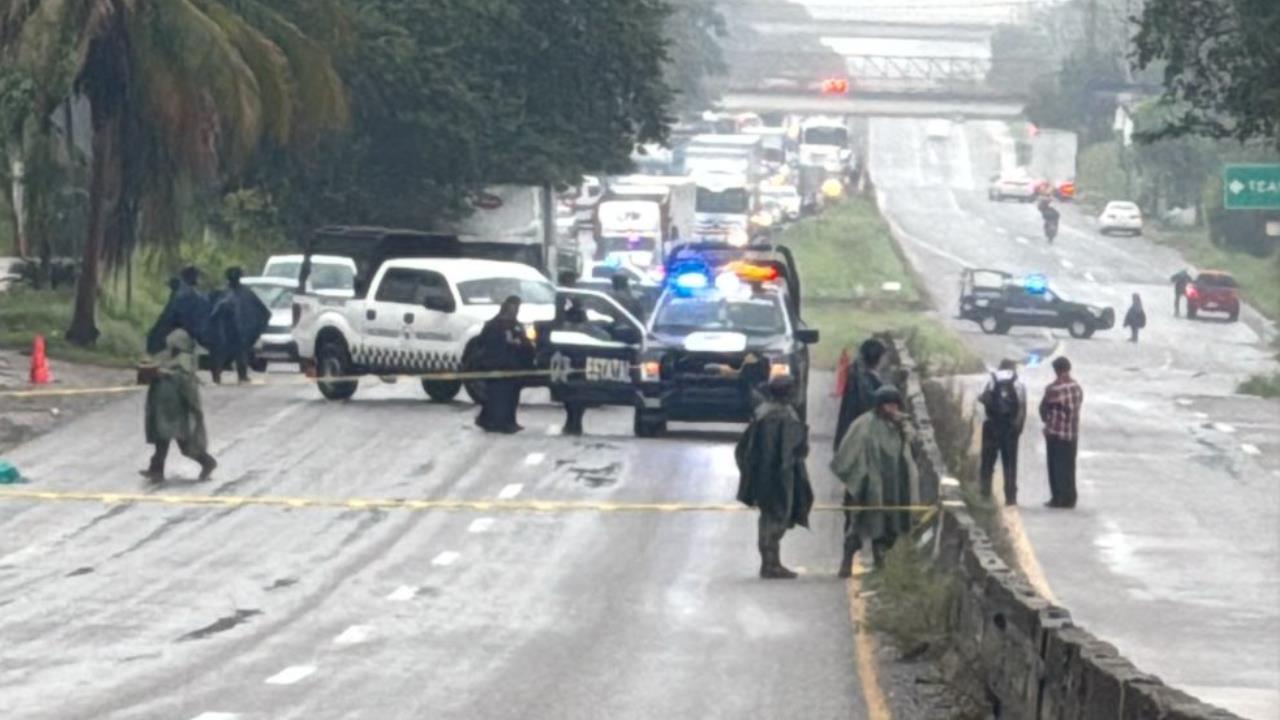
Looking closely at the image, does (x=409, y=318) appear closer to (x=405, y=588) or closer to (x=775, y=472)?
(x=775, y=472)

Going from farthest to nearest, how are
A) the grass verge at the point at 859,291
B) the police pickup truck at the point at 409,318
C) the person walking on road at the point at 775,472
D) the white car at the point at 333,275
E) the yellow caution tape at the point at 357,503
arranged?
the grass verge at the point at 859,291 → the white car at the point at 333,275 → the police pickup truck at the point at 409,318 → the yellow caution tape at the point at 357,503 → the person walking on road at the point at 775,472

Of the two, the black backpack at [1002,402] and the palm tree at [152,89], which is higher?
the palm tree at [152,89]

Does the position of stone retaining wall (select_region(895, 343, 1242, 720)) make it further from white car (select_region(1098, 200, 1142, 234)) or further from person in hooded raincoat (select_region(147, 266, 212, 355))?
white car (select_region(1098, 200, 1142, 234))

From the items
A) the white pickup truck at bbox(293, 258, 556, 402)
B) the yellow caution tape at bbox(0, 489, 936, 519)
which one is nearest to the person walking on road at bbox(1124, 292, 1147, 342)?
the white pickup truck at bbox(293, 258, 556, 402)

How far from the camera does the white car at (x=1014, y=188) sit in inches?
4975

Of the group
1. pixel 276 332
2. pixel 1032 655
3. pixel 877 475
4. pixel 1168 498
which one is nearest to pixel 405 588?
pixel 877 475

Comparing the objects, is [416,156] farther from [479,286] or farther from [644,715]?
[644,715]

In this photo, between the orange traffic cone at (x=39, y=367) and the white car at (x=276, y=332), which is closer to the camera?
the orange traffic cone at (x=39, y=367)

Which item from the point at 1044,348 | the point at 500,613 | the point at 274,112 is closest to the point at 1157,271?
the point at 1044,348

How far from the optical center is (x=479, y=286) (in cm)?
3700

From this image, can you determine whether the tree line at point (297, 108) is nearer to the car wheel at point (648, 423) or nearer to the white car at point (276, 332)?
the white car at point (276, 332)

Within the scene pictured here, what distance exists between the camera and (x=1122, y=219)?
112 meters

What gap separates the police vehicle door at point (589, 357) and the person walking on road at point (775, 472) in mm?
10101

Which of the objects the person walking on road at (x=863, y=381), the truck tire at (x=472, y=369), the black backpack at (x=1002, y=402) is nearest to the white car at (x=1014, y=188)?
the truck tire at (x=472, y=369)
